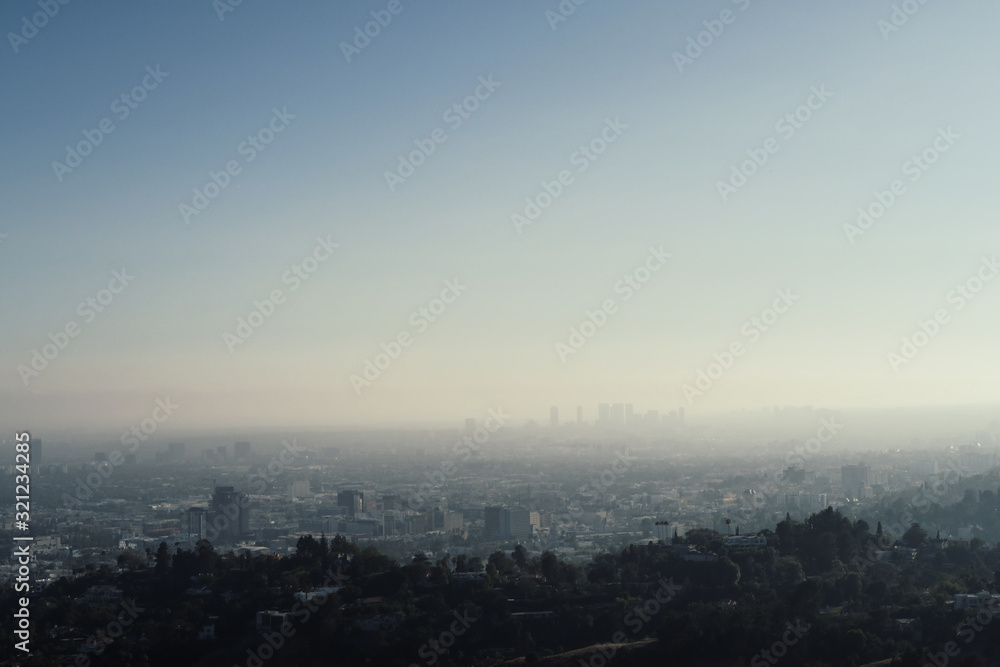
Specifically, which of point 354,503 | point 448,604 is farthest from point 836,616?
point 354,503

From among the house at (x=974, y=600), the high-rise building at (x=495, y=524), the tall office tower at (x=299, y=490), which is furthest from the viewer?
the tall office tower at (x=299, y=490)

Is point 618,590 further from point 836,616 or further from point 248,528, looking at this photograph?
point 248,528

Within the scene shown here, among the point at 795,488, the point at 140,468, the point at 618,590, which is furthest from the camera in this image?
the point at 140,468

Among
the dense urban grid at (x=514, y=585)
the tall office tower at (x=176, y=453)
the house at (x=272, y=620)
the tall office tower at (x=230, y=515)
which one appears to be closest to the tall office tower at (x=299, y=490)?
the dense urban grid at (x=514, y=585)

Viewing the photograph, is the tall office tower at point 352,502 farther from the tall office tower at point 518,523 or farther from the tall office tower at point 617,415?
the tall office tower at point 617,415

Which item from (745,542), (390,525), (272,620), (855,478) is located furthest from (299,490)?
(272,620)

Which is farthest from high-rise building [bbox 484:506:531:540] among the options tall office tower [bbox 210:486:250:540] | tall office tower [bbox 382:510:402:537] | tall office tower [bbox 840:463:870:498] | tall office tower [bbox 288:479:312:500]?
tall office tower [bbox 840:463:870:498]

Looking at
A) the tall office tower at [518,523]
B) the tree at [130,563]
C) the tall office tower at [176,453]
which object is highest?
the tall office tower at [176,453]
